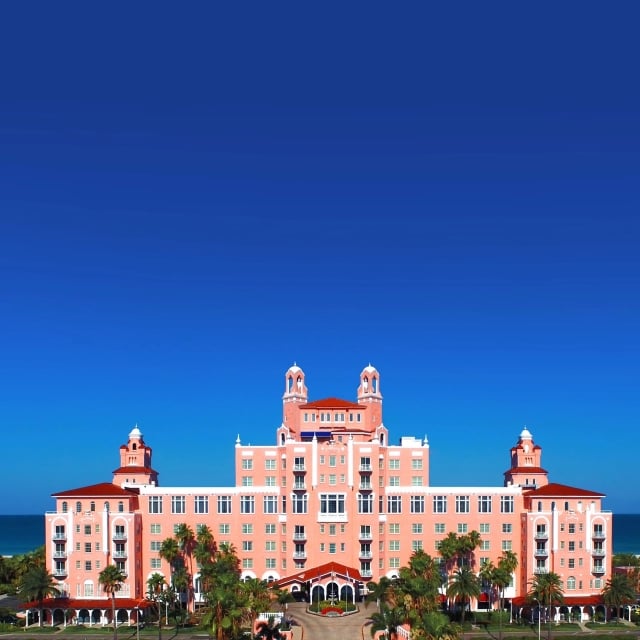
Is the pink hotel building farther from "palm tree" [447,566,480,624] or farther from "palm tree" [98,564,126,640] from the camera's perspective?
"palm tree" [447,566,480,624]

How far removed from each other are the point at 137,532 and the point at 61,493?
1215 cm

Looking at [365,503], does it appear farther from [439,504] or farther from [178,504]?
[178,504]

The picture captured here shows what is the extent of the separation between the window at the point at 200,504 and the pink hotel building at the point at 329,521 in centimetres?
15

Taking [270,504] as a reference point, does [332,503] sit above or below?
above

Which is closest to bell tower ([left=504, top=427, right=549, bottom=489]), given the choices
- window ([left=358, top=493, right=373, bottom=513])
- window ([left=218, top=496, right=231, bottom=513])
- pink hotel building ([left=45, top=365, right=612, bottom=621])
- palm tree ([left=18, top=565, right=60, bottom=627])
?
pink hotel building ([left=45, top=365, right=612, bottom=621])

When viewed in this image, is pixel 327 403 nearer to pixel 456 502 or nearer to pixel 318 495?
pixel 318 495

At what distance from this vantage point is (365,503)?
117 meters

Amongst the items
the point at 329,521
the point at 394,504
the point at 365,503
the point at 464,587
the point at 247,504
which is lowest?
the point at 464,587

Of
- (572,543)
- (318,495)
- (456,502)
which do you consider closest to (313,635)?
(318,495)

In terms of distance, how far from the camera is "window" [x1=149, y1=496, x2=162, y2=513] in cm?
11594

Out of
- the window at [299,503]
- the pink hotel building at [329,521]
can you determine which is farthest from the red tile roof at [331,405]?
the window at [299,503]

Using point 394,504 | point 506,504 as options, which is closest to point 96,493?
point 394,504

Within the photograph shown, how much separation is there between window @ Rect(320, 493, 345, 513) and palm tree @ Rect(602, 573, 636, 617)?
37.7m

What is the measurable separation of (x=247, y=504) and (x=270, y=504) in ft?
11.2
